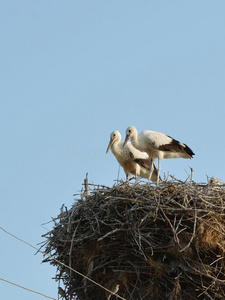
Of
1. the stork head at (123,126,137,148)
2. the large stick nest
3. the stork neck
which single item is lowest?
the large stick nest

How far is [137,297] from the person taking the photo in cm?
648

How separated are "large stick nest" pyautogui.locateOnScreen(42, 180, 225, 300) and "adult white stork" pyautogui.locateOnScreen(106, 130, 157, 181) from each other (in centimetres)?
315

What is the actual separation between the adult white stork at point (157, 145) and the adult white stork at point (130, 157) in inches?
15.2

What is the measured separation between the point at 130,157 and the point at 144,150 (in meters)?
0.50

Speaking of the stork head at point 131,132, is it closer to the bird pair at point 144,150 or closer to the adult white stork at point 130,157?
the bird pair at point 144,150

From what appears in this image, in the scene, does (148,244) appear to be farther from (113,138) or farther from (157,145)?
(113,138)

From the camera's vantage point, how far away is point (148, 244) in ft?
21.7

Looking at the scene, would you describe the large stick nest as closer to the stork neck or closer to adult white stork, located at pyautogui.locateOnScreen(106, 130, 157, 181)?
the stork neck

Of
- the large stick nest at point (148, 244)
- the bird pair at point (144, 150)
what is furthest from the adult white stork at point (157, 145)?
the large stick nest at point (148, 244)

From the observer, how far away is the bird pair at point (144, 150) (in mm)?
9789

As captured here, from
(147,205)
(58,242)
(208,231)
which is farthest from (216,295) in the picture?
(58,242)

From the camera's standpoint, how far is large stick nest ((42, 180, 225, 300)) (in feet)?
21.2

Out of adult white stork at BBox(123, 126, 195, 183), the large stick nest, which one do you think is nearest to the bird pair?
adult white stork at BBox(123, 126, 195, 183)

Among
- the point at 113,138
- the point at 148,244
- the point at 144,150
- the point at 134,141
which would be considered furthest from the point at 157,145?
the point at 148,244
